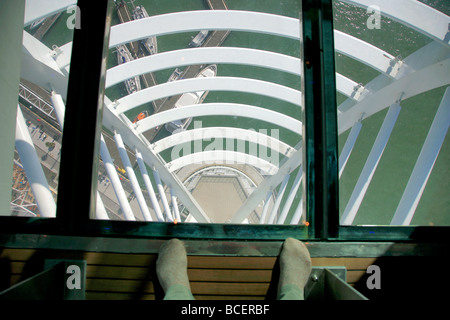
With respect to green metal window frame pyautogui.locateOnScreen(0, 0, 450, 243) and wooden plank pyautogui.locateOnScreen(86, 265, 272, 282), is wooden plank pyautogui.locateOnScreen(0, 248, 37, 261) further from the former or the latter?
wooden plank pyautogui.locateOnScreen(86, 265, 272, 282)

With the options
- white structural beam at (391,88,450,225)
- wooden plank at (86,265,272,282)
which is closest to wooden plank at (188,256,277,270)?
wooden plank at (86,265,272,282)

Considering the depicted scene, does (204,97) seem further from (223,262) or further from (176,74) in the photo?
(223,262)

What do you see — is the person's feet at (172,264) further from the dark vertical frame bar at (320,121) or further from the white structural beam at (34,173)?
the white structural beam at (34,173)

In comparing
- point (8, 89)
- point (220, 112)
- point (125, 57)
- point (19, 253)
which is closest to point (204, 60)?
point (220, 112)

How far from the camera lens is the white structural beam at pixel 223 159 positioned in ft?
28.6

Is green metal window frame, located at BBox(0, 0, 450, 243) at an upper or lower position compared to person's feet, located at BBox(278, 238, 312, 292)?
upper

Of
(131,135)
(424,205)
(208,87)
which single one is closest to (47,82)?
(131,135)

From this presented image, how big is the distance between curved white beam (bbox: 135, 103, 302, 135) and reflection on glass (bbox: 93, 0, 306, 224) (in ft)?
0.08

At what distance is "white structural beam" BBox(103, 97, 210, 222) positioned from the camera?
5.41 m

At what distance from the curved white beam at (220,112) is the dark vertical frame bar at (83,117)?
4714mm

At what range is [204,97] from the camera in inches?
388

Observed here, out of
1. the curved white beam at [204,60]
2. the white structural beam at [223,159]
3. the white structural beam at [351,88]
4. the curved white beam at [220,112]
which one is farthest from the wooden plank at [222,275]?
the white structural beam at [223,159]

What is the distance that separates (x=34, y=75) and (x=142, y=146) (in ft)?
10.3

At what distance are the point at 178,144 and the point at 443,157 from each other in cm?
616
